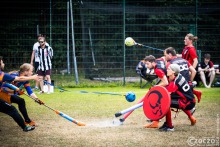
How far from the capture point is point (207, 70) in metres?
16.3

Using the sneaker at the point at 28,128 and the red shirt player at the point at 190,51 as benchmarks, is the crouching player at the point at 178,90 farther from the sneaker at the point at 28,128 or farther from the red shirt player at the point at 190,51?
the sneaker at the point at 28,128

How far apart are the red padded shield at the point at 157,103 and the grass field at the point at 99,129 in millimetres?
334

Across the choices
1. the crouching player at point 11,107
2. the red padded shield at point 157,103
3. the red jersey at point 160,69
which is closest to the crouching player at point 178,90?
the red jersey at point 160,69

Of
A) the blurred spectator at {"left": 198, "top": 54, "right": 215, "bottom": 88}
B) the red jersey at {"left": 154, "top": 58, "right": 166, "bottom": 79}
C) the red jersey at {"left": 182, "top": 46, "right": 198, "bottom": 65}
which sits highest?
the red jersey at {"left": 182, "top": 46, "right": 198, "bottom": 65}

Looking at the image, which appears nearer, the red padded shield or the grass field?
the grass field

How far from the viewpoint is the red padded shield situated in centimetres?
755

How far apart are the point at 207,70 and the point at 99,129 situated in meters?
9.36

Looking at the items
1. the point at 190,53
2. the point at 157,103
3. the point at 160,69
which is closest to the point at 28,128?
the point at 157,103

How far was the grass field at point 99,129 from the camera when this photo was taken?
6.85 meters

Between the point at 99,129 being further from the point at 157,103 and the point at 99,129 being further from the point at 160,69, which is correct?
the point at 160,69

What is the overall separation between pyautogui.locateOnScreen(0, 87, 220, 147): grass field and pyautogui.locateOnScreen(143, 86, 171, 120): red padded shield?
0.33 m

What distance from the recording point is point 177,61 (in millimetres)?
8805

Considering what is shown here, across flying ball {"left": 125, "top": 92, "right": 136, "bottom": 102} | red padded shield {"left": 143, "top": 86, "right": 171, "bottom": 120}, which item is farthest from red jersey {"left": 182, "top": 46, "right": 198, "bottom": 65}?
red padded shield {"left": 143, "top": 86, "right": 171, "bottom": 120}

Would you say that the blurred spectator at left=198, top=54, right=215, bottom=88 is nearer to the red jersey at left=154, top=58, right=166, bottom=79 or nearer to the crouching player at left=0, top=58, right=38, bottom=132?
the red jersey at left=154, top=58, right=166, bottom=79
